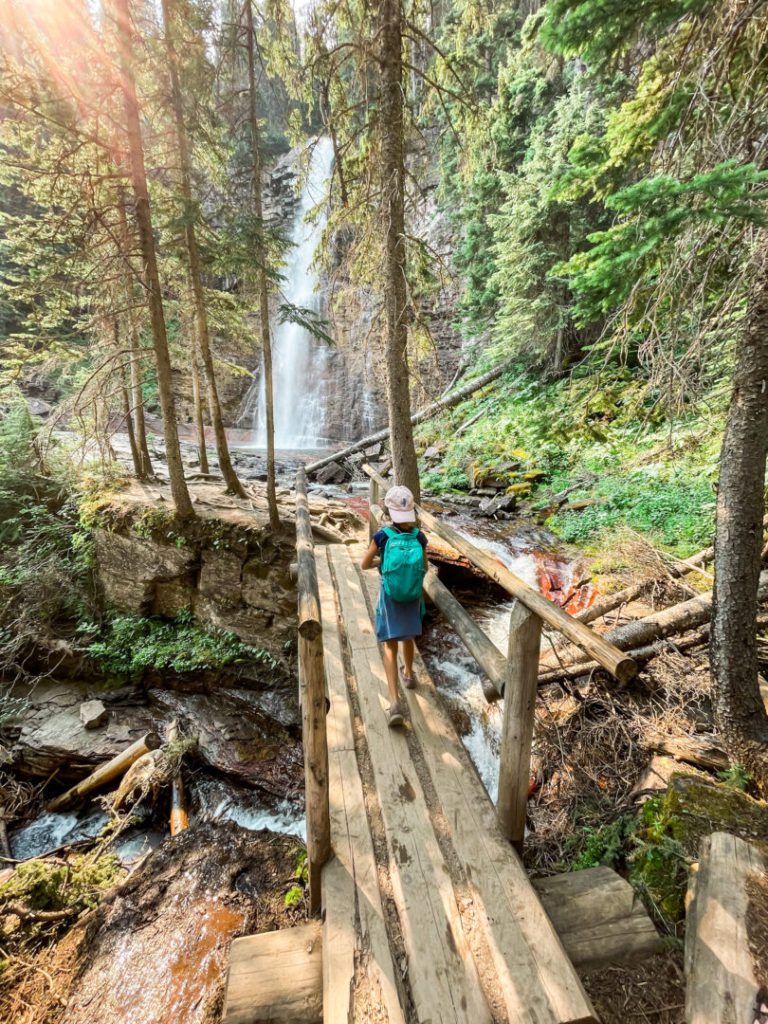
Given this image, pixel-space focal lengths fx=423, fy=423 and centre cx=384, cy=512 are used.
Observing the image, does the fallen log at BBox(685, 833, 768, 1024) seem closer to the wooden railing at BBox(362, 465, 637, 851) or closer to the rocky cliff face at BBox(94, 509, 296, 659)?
the wooden railing at BBox(362, 465, 637, 851)

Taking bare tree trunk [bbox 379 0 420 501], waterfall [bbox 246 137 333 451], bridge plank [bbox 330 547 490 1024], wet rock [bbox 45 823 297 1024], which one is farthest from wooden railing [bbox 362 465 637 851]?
→ waterfall [bbox 246 137 333 451]

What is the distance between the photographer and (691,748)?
11.6 ft

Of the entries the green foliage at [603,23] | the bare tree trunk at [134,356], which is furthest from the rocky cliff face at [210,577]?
the green foliage at [603,23]

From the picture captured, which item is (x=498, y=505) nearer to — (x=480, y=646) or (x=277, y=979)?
(x=480, y=646)

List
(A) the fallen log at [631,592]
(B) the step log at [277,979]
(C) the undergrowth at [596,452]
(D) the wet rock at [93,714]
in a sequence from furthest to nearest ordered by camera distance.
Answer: (C) the undergrowth at [596,452] → (D) the wet rock at [93,714] → (A) the fallen log at [631,592] → (B) the step log at [277,979]

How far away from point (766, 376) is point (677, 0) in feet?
11.2

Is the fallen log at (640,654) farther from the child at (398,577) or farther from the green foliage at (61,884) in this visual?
the green foliage at (61,884)

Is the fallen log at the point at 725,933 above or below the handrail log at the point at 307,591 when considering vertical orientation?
below

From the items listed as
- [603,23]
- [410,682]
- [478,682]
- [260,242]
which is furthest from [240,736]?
[603,23]

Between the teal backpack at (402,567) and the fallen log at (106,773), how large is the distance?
15.6ft

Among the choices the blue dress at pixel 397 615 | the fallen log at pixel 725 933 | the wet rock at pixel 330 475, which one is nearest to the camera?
the fallen log at pixel 725 933

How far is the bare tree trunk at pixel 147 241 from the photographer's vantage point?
5.46 meters

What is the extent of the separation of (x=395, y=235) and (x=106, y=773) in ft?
25.1

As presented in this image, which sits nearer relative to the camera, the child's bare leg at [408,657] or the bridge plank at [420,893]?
the bridge plank at [420,893]
